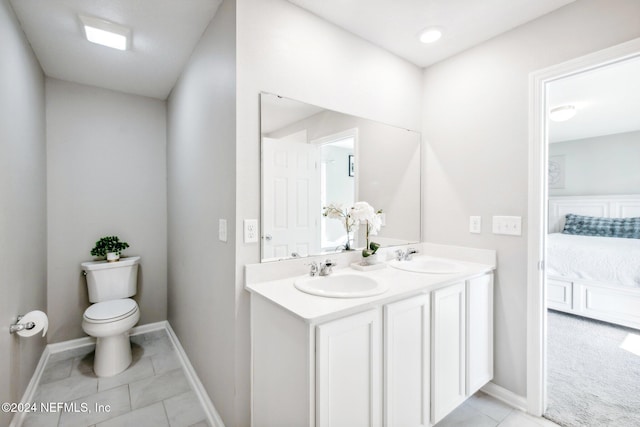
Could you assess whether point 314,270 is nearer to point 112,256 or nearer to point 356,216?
point 356,216

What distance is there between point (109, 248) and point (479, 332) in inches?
120

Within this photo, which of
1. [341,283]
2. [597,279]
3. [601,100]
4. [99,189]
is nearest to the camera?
[341,283]

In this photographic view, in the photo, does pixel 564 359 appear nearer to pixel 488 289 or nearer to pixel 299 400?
pixel 488 289

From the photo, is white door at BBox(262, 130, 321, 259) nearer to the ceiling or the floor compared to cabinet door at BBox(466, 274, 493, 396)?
nearer to the ceiling

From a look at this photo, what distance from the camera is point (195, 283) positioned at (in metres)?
2.10

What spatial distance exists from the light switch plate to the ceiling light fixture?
2.40 m

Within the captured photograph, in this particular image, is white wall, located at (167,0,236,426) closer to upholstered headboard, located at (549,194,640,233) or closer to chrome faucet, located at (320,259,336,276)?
chrome faucet, located at (320,259,336,276)

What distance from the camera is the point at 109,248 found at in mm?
2641

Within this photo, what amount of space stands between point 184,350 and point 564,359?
3.11m

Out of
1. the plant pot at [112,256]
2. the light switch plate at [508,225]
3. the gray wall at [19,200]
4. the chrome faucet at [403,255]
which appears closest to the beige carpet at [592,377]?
the light switch plate at [508,225]

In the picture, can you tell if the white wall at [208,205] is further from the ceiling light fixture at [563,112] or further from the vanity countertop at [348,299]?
the ceiling light fixture at [563,112]

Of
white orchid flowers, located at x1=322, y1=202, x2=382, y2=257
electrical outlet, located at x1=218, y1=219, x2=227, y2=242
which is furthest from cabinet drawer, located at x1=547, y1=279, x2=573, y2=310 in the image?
electrical outlet, located at x1=218, y1=219, x2=227, y2=242

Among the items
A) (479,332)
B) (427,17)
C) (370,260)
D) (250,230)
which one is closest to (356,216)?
(370,260)

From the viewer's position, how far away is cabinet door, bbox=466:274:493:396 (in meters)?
1.75
